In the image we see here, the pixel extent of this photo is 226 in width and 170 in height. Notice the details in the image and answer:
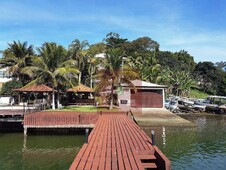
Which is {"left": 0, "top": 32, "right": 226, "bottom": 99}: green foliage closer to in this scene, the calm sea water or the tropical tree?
the tropical tree

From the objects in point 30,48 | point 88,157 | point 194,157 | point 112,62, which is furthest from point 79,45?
point 88,157

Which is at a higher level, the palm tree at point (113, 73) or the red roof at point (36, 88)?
the palm tree at point (113, 73)

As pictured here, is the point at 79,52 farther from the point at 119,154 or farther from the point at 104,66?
the point at 119,154

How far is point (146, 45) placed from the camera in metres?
82.4

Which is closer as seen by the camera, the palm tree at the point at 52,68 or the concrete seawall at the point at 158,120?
the concrete seawall at the point at 158,120

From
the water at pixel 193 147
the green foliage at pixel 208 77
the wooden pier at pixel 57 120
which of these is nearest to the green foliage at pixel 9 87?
the wooden pier at pixel 57 120

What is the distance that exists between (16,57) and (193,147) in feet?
105

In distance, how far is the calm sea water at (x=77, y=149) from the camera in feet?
54.2

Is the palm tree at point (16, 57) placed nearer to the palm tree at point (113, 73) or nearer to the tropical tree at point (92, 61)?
the tropical tree at point (92, 61)

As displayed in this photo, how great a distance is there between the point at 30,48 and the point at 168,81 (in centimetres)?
3241

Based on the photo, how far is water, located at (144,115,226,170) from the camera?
16416mm

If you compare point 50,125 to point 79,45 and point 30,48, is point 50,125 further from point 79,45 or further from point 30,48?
point 79,45

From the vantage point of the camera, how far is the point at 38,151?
2005 centimetres

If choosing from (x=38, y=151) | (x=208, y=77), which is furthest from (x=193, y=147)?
(x=208, y=77)
